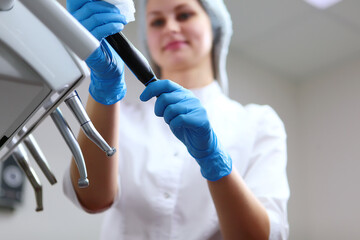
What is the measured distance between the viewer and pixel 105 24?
0.52m

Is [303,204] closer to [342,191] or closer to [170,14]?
[342,191]

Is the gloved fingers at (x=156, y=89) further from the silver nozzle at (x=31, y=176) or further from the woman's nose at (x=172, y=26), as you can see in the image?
the woman's nose at (x=172, y=26)

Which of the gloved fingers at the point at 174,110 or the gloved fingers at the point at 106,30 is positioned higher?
the gloved fingers at the point at 106,30

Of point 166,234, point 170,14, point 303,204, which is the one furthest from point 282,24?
point 166,234

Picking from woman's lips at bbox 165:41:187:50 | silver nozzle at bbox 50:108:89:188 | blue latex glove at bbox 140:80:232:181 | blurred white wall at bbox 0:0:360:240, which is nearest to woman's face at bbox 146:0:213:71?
woman's lips at bbox 165:41:187:50

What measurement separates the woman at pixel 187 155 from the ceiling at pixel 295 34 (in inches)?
52.0

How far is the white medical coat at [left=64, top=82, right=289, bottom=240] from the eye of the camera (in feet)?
3.31

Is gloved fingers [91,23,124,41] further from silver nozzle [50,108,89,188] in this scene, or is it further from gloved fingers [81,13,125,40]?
silver nozzle [50,108,89,188]

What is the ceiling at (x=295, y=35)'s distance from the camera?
253cm

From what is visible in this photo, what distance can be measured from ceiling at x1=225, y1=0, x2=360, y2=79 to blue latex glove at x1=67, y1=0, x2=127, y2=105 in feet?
6.55

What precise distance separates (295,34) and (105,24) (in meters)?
2.48

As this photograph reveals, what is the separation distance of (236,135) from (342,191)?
2.13m

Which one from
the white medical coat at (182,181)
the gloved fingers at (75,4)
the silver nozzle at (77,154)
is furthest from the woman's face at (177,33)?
the silver nozzle at (77,154)

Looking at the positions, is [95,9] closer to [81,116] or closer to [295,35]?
[81,116]
